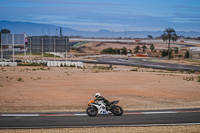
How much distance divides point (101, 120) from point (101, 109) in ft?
3.28

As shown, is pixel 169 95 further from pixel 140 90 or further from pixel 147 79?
pixel 147 79

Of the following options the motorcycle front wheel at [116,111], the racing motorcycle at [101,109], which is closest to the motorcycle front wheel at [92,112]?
the racing motorcycle at [101,109]

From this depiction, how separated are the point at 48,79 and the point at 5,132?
20280mm

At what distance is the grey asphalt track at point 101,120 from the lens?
14570 mm

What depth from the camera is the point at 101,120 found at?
51.4ft

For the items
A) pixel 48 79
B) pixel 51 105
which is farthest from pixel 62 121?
pixel 48 79

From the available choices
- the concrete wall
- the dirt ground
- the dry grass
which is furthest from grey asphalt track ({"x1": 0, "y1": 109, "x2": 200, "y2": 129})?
the concrete wall

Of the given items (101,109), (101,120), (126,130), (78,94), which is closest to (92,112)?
(101,109)

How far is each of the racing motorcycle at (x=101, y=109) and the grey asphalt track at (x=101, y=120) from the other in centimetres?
25

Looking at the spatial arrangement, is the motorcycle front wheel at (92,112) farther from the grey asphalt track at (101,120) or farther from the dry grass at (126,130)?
the dry grass at (126,130)

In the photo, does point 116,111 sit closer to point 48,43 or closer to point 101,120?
point 101,120

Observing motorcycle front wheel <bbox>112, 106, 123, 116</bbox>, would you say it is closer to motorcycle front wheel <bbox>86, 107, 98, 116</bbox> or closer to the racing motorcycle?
the racing motorcycle

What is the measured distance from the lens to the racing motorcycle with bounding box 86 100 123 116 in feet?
53.9

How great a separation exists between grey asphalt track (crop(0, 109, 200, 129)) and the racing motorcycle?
25 centimetres
